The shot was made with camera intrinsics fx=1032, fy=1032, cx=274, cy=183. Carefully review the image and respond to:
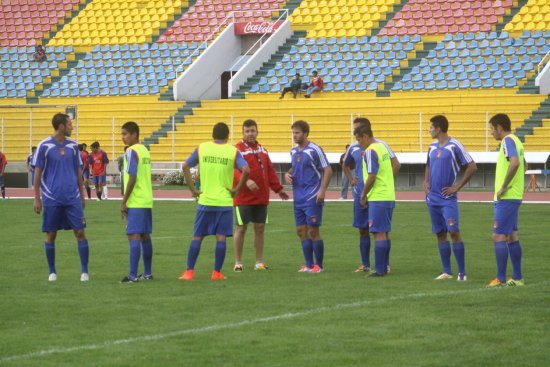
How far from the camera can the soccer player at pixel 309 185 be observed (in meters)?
12.8

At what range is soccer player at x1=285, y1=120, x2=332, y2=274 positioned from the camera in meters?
12.8

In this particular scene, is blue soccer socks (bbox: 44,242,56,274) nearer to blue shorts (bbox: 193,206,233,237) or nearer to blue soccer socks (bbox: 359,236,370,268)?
blue shorts (bbox: 193,206,233,237)

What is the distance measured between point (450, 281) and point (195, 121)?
2857 centimetres

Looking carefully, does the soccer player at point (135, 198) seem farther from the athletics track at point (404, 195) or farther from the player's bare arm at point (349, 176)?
the athletics track at point (404, 195)

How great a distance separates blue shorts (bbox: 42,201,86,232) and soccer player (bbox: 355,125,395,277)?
3348mm

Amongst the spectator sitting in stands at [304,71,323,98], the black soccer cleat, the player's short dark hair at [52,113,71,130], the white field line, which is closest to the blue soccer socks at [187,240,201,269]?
the black soccer cleat

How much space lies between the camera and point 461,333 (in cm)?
830

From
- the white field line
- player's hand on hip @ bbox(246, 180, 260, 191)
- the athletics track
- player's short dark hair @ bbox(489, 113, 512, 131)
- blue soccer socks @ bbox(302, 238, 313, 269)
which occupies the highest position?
player's short dark hair @ bbox(489, 113, 512, 131)

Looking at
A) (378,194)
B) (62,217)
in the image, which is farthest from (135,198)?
(378,194)

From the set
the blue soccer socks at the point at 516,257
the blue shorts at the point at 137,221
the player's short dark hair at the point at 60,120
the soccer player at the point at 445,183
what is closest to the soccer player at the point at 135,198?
the blue shorts at the point at 137,221

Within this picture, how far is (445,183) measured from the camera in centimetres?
1175

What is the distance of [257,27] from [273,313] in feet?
117

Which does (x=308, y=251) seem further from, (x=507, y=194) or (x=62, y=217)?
(x=62, y=217)

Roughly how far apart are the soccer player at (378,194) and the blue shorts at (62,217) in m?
3.35
